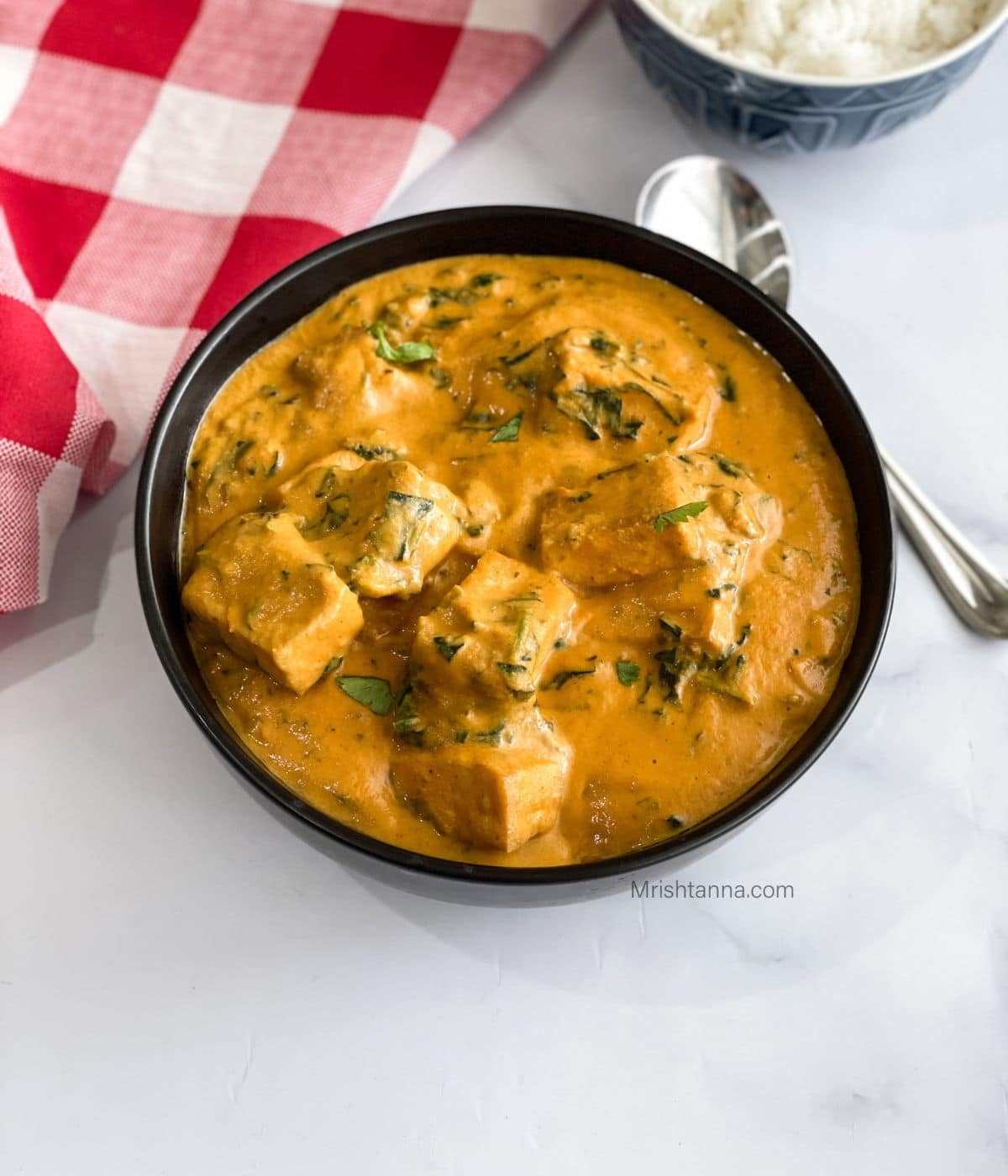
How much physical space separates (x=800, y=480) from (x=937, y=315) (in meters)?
1.07

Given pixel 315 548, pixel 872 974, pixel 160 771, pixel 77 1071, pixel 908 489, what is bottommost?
pixel 77 1071

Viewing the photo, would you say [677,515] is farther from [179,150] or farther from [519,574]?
[179,150]

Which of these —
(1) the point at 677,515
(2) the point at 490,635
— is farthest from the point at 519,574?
(1) the point at 677,515

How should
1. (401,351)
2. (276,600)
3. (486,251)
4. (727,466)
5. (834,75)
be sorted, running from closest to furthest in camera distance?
(276,600), (727,466), (401,351), (486,251), (834,75)

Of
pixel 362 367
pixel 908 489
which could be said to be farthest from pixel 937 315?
pixel 362 367

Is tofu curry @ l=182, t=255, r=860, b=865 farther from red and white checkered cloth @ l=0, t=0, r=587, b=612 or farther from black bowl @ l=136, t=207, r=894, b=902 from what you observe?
red and white checkered cloth @ l=0, t=0, r=587, b=612

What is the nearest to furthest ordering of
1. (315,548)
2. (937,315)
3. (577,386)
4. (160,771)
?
1. (315,548)
2. (577,386)
3. (160,771)
4. (937,315)

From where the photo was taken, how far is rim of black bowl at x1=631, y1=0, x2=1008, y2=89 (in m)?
3.04

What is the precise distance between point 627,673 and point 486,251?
112cm

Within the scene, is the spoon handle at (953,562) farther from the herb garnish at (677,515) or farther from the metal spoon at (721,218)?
the herb garnish at (677,515)

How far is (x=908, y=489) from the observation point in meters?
3.02

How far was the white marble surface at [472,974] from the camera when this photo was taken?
8.27ft

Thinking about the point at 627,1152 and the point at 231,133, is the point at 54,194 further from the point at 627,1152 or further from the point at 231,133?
the point at 627,1152

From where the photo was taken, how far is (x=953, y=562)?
3.00 metres
